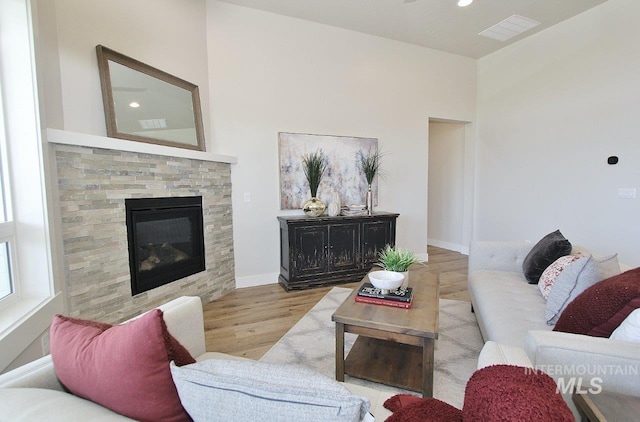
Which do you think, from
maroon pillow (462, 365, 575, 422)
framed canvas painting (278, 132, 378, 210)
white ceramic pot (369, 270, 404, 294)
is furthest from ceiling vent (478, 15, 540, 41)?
maroon pillow (462, 365, 575, 422)

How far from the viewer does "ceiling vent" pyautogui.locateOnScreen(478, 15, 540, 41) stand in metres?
3.78

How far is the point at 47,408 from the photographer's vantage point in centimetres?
65

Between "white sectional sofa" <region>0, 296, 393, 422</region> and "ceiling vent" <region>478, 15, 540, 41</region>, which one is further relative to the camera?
"ceiling vent" <region>478, 15, 540, 41</region>

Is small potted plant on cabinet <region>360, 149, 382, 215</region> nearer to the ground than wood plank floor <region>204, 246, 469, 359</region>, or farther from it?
farther from it

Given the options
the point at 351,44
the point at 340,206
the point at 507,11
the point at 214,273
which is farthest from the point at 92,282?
the point at 507,11

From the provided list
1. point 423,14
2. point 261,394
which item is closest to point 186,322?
point 261,394

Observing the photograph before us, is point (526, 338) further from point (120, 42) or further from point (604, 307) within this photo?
point (120, 42)

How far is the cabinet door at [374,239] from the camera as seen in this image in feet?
12.9

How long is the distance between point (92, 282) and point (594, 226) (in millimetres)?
5083

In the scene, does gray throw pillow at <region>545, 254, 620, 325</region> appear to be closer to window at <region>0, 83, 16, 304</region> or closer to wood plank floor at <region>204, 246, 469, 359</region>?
wood plank floor at <region>204, 246, 469, 359</region>

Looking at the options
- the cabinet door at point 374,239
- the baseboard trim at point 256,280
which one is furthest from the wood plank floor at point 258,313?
the cabinet door at point 374,239

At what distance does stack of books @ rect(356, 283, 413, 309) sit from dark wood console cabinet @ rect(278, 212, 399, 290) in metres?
1.64

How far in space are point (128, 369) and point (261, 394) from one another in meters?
0.37

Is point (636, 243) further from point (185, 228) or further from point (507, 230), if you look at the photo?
point (185, 228)
